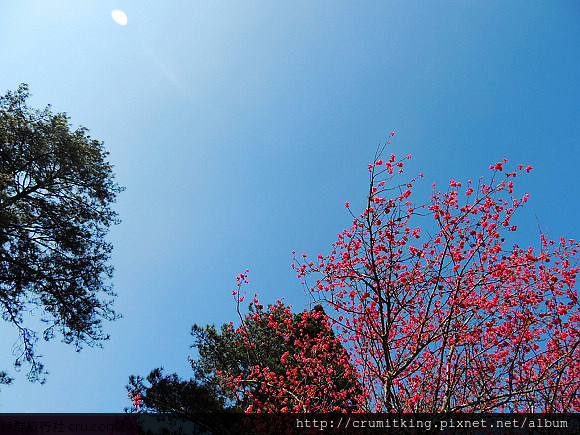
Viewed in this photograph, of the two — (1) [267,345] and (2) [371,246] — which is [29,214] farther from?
(2) [371,246]

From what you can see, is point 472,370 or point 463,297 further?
point 472,370

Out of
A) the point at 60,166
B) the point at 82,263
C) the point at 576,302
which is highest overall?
the point at 60,166

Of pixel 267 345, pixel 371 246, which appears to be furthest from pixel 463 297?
pixel 267 345

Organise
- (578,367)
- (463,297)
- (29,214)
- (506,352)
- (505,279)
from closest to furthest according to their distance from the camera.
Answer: (463,297)
(505,279)
(578,367)
(506,352)
(29,214)

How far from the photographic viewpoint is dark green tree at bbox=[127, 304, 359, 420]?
10.5 m

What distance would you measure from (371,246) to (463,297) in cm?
153

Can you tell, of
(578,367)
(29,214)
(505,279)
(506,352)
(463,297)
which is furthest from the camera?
(29,214)

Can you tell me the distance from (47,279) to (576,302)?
1359 centimetres

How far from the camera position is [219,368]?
40.7 ft

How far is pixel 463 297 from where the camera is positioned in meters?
4.54

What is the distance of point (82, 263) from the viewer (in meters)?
10.3

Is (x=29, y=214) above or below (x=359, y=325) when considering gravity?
above

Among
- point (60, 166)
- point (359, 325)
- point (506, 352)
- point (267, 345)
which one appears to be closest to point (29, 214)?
point (60, 166)

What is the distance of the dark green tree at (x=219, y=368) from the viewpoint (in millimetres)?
10547
